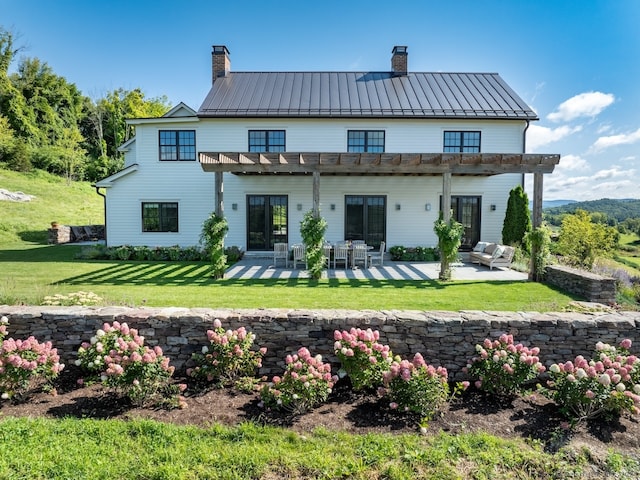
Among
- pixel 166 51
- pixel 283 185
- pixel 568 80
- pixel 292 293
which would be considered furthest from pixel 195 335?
pixel 568 80

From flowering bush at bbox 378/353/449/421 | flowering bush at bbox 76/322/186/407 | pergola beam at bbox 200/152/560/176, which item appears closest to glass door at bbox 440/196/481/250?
pergola beam at bbox 200/152/560/176

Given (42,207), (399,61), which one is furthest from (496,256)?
(42,207)

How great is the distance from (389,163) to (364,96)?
6.15 metres

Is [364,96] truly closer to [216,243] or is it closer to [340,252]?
[340,252]

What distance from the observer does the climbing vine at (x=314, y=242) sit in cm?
1016

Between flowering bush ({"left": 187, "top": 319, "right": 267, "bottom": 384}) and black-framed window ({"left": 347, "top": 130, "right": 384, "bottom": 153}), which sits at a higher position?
black-framed window ({"left": 347, "top": 130, "right": 384, "bottom": 153})

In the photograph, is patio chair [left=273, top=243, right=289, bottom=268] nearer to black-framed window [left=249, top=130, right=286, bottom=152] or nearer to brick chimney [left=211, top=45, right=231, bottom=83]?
black-framed window [left=249, top=130, right=286, bottom=152]

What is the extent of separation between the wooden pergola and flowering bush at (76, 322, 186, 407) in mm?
6669

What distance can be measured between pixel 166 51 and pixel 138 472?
19.0 m

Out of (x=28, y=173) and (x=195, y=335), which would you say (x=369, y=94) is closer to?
(x=195, y=335)

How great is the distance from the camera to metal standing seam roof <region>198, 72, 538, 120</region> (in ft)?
48.0

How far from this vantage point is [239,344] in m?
4.36

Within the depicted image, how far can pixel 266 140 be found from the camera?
14.9m

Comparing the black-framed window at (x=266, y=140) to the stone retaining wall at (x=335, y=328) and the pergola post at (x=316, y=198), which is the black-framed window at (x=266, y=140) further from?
the stone retaining wall at (x=335, y=328)
